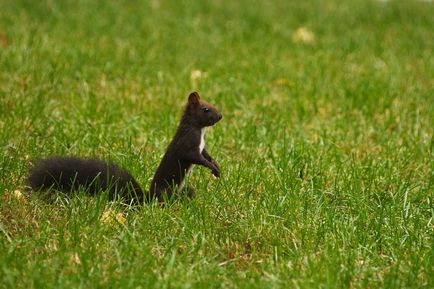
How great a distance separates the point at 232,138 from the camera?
5.89 meters

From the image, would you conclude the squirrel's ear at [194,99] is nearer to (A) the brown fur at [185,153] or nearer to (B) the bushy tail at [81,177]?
(A) the brown fur at [185,153]

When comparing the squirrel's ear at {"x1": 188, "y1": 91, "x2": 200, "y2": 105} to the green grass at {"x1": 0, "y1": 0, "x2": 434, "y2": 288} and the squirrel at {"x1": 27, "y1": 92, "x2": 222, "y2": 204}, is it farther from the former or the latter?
the green grass at {"x1": 0, "y1": 0, "x2": 434, "y2": 288}

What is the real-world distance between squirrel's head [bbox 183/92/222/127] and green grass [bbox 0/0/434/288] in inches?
14.6

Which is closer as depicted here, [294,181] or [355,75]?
[294,181]

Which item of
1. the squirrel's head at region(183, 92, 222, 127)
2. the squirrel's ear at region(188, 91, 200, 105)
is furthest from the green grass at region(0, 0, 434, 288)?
the squirrel's ear at region(188, 91, 200, 105)

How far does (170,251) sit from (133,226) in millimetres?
296

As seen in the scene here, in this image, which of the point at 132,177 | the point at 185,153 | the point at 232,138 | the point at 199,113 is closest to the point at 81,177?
the point at 132,177

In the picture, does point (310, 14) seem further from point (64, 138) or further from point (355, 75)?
point (64, 138)

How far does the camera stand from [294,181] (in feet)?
15.7

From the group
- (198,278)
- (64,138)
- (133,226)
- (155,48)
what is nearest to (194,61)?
(155,48)

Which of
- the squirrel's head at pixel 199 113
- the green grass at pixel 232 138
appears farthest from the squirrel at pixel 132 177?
the green grass at pixel 232 138

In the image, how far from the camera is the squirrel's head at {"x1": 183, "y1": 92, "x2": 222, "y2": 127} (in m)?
4.59

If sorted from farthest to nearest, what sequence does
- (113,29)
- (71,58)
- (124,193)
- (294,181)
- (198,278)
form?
(113,29)
(71,58)
(294,181)
(124,193)
(198,278)

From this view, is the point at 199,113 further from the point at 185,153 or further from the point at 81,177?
the point at 81,177
